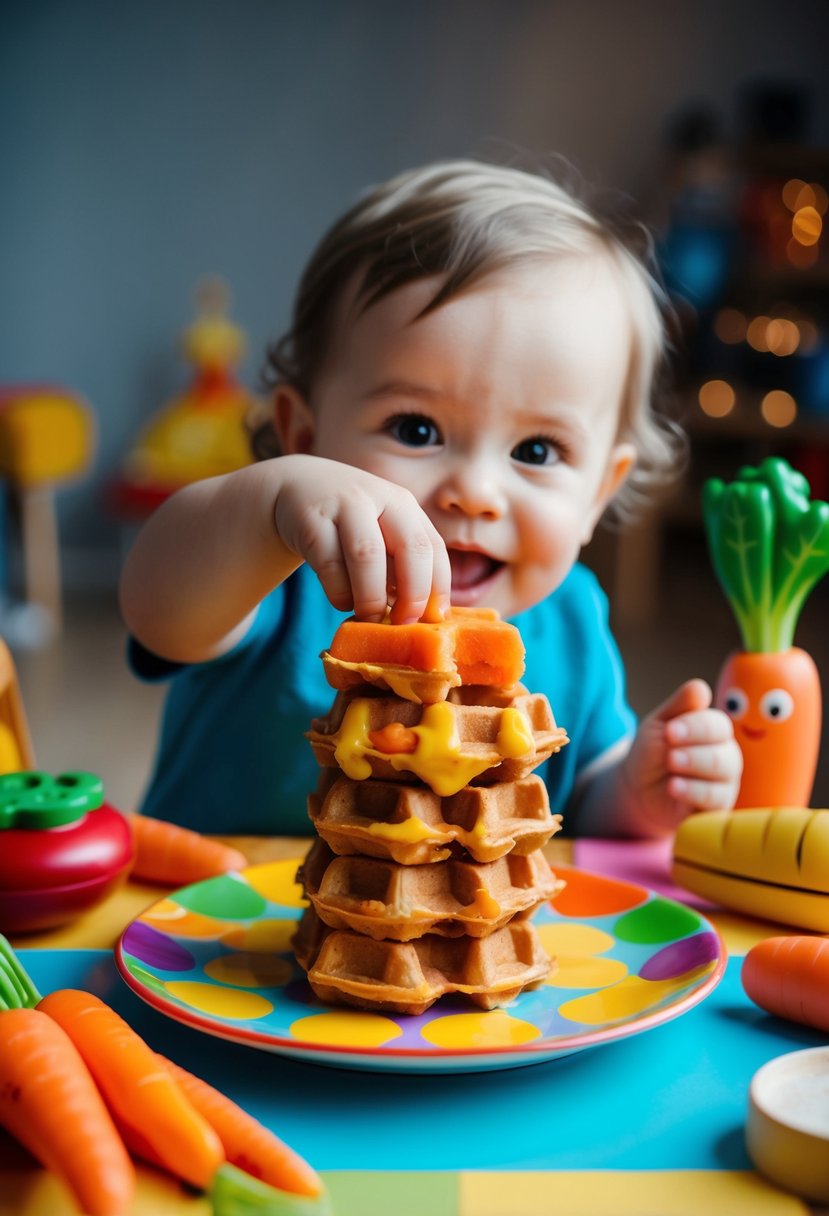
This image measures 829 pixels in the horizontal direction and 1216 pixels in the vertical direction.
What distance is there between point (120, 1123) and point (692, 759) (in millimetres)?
560

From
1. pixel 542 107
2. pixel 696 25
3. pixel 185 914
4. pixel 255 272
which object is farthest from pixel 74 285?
pixel 185 914

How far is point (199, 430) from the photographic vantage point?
5.05m

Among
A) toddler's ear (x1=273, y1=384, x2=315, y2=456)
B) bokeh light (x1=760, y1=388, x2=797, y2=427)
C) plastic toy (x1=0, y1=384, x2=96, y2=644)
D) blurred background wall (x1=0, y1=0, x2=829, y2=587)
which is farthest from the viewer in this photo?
blurred background wall (x1=0, y1=0, x2=829, y2=587)

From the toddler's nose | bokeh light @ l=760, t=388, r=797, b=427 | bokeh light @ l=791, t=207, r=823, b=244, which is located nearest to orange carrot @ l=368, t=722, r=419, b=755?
the toddler's nose

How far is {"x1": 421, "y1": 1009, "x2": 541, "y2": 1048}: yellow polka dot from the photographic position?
0.64 metres

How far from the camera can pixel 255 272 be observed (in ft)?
18.4

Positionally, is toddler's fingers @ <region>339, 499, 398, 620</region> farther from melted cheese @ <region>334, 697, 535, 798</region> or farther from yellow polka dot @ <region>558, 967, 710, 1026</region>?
yellow polka dot @ <region>558, 967, 710, 1026</region>

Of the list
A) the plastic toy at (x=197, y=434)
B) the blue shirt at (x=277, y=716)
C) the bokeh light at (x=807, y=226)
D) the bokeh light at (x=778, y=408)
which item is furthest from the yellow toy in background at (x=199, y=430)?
the blue shirt at (x=277, y=716)

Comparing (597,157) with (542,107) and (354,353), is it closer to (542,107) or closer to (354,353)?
(542,107)

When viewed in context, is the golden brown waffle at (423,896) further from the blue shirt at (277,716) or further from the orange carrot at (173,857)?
the blue shirt at (277,716)

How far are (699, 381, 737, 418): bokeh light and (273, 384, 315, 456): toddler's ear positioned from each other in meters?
4.24

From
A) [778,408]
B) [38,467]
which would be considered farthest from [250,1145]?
[778,408]

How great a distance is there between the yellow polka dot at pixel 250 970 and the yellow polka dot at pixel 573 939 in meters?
0.16

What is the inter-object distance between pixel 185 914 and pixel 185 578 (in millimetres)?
233
